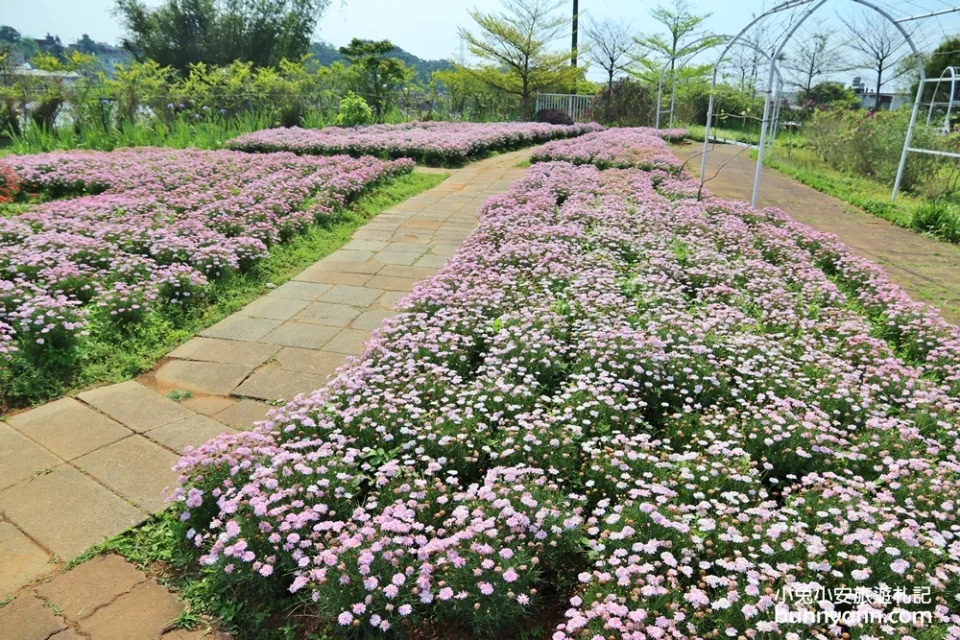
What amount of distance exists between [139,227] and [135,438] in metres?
3.56

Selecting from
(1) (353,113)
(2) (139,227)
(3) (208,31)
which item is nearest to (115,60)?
(3) (208,31)

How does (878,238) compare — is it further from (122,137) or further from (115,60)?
(115,60)

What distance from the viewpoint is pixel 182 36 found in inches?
1265

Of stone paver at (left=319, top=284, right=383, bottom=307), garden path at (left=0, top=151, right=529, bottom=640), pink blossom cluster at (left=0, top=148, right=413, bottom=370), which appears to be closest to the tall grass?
pink blossom cluster at (left=0, top=148, right=413, bottom=370)

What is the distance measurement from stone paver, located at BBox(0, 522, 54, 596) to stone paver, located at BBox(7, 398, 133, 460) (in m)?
0.56

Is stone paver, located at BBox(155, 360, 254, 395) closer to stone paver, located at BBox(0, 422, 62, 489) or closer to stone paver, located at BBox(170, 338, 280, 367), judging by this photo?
stone paver, located at BBox(170, 338, 280, 367)

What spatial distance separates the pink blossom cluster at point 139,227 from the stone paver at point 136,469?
4.06ft

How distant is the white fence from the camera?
26.9 m

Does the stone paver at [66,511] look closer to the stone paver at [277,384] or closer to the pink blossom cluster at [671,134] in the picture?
the stone paver at [277,384]

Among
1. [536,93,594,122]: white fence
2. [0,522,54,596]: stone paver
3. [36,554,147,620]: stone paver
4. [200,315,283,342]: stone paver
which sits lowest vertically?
[36,554,147,620]: stone paver

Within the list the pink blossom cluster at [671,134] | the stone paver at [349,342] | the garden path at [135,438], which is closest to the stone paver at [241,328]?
the garden path at [135,438]

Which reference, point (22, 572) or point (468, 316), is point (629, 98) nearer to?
point (468, 316)

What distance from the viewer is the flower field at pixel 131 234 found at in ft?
13.0

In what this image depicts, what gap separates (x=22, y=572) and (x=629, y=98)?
1106 inches
